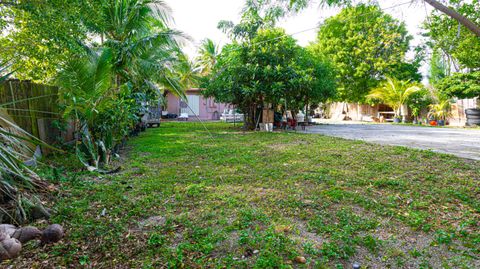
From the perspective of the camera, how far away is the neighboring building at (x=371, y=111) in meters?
16.0

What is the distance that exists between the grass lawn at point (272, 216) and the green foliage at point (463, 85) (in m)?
12.9

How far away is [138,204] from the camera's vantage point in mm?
2910

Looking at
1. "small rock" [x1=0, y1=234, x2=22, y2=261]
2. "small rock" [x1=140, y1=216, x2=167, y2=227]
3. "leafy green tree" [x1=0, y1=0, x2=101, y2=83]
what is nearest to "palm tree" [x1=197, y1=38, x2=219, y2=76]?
"leafy green tree" [x1=0, y1=0, x2=101, y2=83]

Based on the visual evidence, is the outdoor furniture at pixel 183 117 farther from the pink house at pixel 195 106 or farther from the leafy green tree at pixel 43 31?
the leafy green tree at pixel 43 31

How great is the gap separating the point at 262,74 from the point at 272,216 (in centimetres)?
790

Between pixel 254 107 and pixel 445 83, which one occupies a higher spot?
pixel 445 83

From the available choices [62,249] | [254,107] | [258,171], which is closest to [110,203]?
[62,249]

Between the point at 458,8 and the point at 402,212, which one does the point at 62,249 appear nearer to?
the point at 402,212

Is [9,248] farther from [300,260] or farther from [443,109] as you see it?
[443,109]

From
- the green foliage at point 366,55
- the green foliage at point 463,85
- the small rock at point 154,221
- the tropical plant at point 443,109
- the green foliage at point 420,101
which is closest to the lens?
the small rock at point 154,221

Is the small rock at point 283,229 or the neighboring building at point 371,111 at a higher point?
the neighboring building at point 371,111

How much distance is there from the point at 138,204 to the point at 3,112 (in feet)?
9.04

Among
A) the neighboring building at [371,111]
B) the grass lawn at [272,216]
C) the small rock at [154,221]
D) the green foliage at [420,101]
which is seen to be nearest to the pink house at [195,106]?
the neighboring building at [371,111]

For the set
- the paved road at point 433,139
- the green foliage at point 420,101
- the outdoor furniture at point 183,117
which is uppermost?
the green foliage at point 420,101
